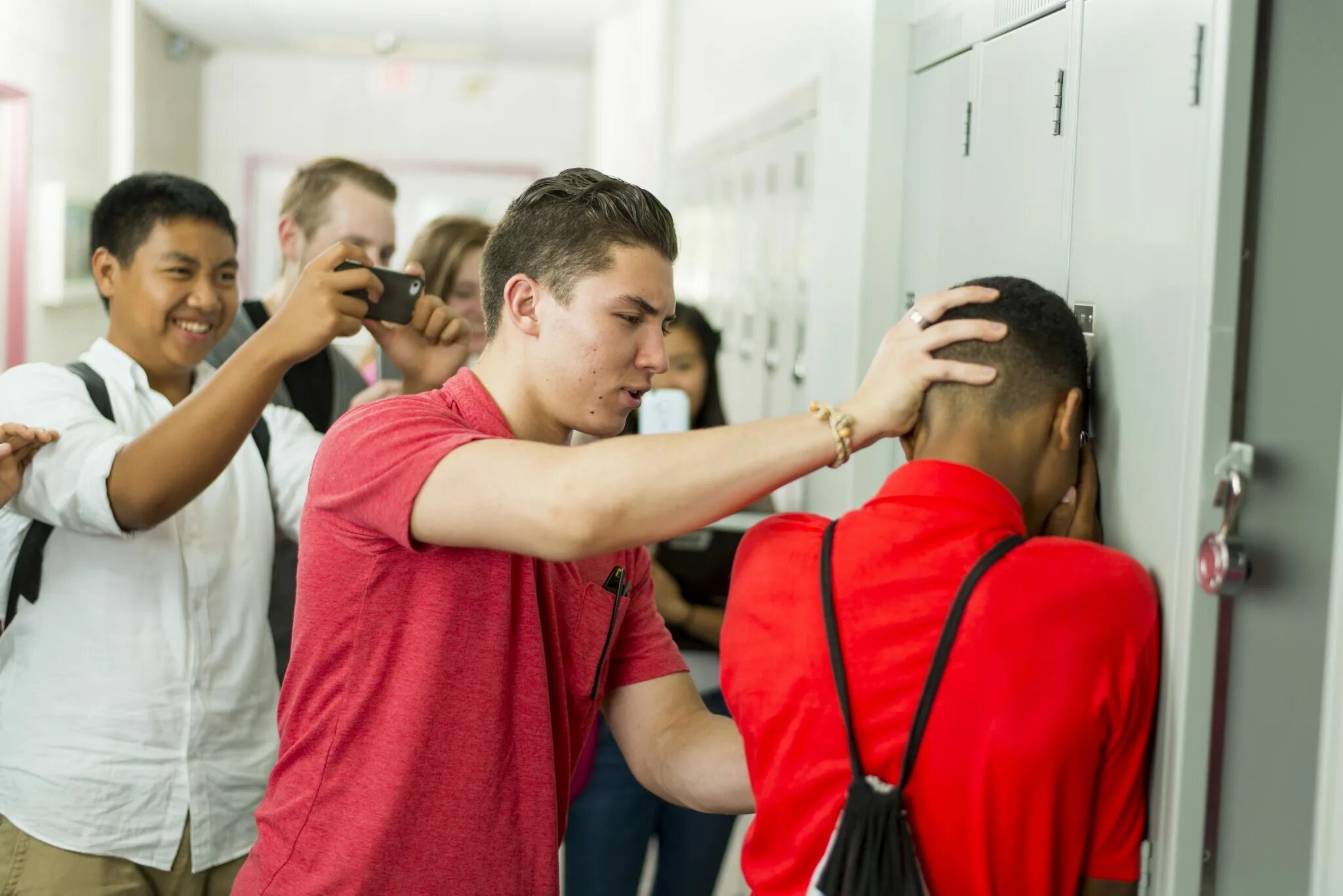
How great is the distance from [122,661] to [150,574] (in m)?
0.13

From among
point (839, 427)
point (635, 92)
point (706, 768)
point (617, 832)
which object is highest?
point (635, 92)

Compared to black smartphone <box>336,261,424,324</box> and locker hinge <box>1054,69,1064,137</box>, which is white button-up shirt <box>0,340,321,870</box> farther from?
locker hinge <box>1054,69,1064,137</box>

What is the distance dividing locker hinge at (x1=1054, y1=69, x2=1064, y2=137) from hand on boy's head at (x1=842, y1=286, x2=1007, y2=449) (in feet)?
1.02

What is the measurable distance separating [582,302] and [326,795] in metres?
0.59

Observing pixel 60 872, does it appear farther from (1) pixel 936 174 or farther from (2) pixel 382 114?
(2) pixel 382 114

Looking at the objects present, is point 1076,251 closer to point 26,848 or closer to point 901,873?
point 901,873

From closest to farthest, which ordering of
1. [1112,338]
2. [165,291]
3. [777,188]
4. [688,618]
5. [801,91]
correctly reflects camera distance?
[1112,338]
[165,291]
[688,618]
[801,91]
[777,188]

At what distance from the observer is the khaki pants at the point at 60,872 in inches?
63.8

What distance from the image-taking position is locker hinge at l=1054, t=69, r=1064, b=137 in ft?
4.50

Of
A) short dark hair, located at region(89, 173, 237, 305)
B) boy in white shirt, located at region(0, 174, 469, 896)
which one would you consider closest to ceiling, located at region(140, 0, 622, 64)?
short dark hair, located at region(89, 173, 237, 305)

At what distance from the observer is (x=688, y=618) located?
2.44 metres

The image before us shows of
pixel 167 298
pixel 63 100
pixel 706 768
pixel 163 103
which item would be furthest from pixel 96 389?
pixel 163 103

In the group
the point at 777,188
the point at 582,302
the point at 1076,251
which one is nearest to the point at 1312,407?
the point at 1076,251

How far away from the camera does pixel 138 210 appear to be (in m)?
1.97
